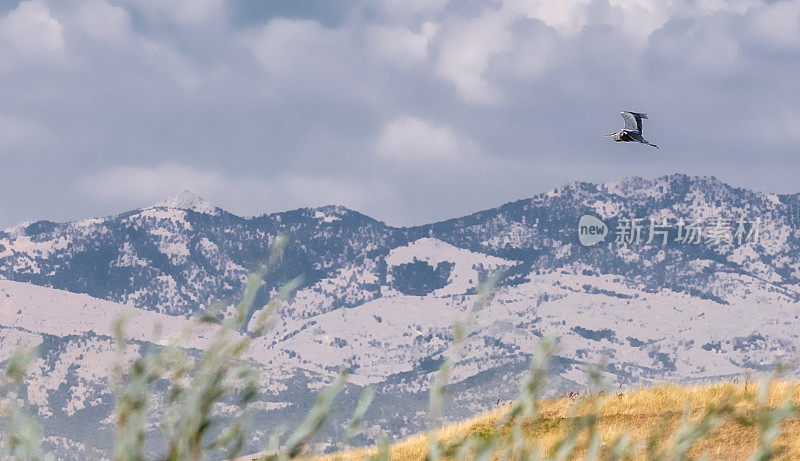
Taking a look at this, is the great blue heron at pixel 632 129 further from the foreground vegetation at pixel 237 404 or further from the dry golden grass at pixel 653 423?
the foreground vegetation at pixel 237 404

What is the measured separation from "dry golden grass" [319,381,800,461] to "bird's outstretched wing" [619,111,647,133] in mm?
11350

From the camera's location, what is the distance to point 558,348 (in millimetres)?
6738

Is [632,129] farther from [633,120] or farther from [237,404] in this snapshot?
[237,404]

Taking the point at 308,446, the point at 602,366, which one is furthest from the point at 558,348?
the point at 308,446

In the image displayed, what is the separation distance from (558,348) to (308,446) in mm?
1843

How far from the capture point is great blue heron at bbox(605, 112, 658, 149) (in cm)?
3694

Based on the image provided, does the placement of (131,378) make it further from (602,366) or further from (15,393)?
(602,366)

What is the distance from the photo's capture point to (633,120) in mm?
37906

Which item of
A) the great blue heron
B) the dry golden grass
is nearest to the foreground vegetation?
the dry golden grass

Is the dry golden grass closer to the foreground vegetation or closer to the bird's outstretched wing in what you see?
the bird's outstretched wing

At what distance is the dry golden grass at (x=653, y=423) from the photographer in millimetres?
22391

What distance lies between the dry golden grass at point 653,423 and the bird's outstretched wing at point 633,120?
11350 millimetres

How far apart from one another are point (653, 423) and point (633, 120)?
15297mm

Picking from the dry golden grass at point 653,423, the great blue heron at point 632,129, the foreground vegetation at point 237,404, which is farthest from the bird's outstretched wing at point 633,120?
the foreground vegetation at point 237,404
